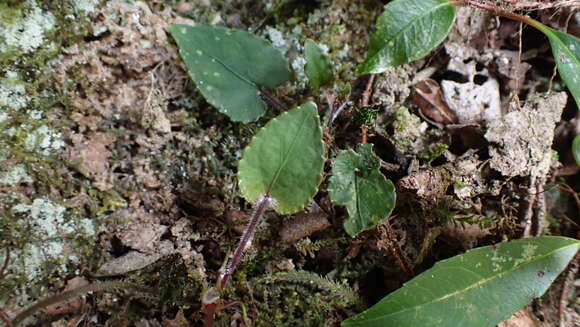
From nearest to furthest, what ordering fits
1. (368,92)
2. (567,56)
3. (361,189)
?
(361,189)
(567,56)
(368,92)

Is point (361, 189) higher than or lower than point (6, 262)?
higher

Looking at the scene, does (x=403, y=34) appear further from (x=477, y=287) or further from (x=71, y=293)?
(x=71, y=293)

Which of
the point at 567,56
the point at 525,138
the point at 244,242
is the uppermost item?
the point at 567,56

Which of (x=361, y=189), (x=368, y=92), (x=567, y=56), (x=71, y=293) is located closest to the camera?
(x=71, y=293)

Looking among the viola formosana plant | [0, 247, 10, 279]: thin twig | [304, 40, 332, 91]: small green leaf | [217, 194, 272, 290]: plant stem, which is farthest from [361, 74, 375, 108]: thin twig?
[0, 247, 10, 279]: thin twig

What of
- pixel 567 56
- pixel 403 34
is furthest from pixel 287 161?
pixel 567 56

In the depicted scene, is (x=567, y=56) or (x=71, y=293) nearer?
(x=71, y=293)

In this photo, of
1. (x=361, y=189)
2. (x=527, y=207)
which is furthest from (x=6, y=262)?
(x=527, y=207)

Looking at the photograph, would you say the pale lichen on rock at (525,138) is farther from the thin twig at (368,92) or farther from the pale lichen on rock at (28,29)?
the pale lichen on rock at (28,29)
